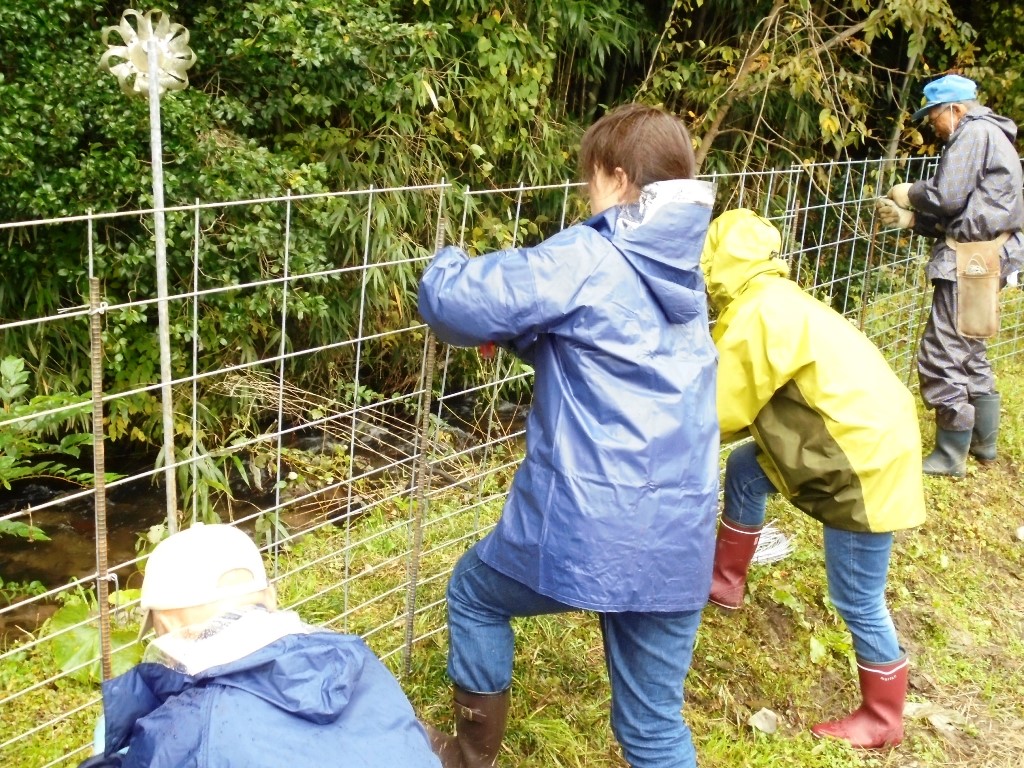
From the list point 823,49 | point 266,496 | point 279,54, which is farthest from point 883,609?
point 823,49

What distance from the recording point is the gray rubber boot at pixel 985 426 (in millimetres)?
4238

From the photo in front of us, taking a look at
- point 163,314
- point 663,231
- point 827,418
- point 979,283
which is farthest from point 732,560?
point 979,283

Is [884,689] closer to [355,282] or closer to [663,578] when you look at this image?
[663,578]

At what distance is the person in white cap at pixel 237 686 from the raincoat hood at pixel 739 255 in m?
1.39

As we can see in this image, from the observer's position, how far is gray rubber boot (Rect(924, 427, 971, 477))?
4098 mm

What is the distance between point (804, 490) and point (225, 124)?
9.88 ft

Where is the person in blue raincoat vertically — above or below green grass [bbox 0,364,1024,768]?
above

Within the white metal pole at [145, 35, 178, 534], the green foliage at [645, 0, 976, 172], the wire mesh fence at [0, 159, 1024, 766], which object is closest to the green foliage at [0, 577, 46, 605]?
the wire mesh fence at [0, 159, 1024, 766]

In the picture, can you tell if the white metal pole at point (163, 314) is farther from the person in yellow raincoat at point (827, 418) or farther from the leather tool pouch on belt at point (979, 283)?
the leather tool pouch on belt at point (979, 283)

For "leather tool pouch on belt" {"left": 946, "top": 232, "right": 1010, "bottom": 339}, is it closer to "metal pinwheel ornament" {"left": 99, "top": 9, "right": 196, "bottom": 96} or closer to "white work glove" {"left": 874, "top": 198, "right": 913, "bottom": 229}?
"white work glove" {"left": 874, "top": 198, "right": 913, "bottom": 229}

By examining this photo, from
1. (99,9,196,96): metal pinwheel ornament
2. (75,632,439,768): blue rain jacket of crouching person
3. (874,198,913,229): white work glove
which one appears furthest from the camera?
(874,198,913,229): white work glove

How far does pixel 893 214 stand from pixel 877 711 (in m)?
2.30

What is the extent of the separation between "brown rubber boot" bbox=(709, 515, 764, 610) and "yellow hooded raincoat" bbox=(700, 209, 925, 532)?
48 centimetres

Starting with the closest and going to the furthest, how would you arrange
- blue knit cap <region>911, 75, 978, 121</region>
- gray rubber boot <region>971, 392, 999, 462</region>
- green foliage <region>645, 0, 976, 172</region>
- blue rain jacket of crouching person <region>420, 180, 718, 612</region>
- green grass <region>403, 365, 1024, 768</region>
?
blue rain jacket of crouching person <region>420, 180, 718, 612</region>
green grass <region>403, 365, 1024, 768</region>
blue knit cap <region>911, 75, 978, 121</region>
gray rubber boot <region>971, 392, 999, 462</region>
green foliage <region>645, 0, 976, 172</region>
